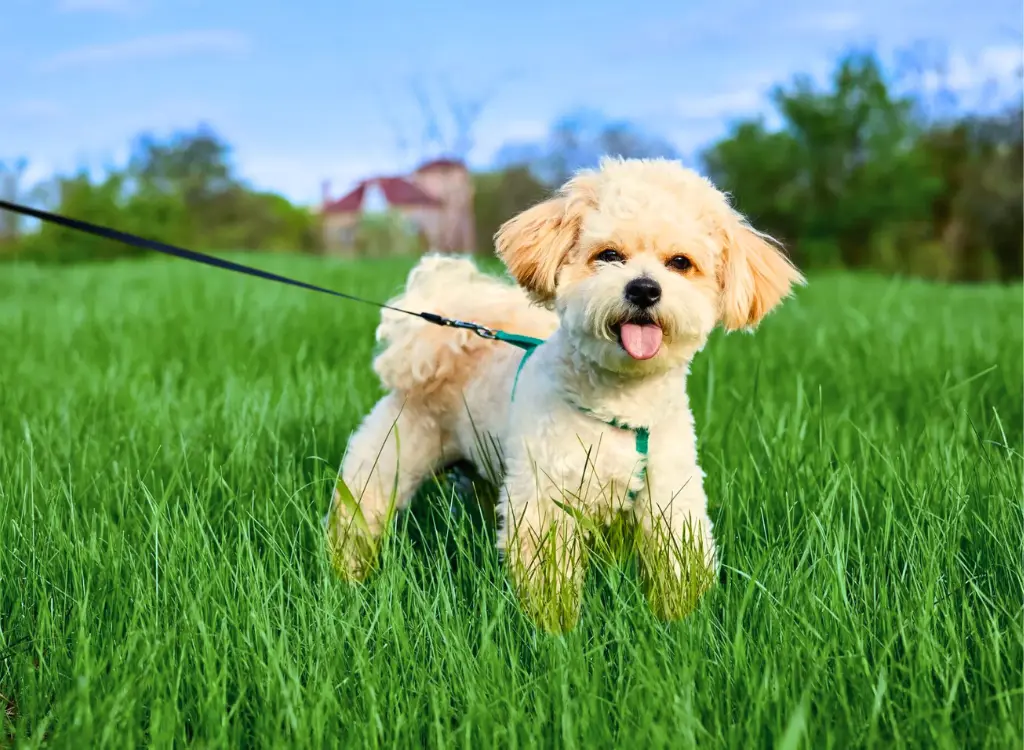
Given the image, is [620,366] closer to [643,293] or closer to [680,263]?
[643,293]

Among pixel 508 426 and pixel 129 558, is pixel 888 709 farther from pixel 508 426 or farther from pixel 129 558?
pixel 129 558

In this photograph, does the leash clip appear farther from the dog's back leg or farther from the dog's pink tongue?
the dog's pink tongue

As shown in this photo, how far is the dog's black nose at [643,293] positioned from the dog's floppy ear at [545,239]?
346 mm

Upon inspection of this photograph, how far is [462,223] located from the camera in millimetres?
27672

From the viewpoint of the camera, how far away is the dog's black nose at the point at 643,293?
8.41ft

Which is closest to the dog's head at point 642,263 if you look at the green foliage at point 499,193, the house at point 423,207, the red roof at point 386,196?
the house at point 423,207

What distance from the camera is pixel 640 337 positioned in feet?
8.61

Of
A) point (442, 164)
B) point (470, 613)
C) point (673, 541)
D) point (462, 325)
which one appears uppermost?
point (442, 164)

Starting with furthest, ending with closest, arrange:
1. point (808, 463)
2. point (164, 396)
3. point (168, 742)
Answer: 1. point (164, 396)
2. point (808, 463)
3. point (168, 742)

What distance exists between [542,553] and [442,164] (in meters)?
23.3

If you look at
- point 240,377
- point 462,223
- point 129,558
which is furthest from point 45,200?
point 129,558

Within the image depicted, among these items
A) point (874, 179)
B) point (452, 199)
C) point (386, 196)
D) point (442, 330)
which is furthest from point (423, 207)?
point (442, 330)

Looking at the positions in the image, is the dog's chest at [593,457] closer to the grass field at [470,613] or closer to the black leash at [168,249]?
the grass field at [470,613]

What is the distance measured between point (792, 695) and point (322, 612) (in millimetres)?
1244
